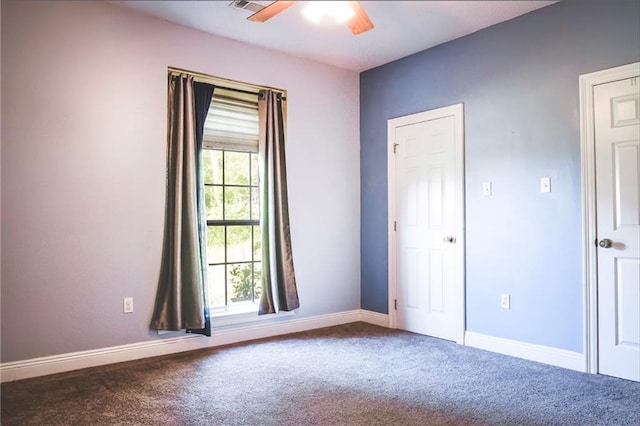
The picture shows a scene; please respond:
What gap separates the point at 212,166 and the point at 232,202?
0.35 metres

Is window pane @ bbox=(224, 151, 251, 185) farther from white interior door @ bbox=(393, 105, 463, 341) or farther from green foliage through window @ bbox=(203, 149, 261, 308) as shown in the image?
white interior door @ bbox=(393, 105, 463, 341)

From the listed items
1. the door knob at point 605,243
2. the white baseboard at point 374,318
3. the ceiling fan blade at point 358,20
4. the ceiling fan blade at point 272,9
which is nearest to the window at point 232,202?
the white baseboard at point 374,318

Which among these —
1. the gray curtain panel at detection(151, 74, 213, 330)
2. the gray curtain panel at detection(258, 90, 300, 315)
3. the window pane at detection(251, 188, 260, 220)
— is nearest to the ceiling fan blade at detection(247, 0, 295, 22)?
the gray curtain panel at detection(151, 74, 213, 330)

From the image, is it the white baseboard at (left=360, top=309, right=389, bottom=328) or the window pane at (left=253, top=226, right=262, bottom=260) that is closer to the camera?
the window pane at (left=253, top=226, right=262, bottom=260)

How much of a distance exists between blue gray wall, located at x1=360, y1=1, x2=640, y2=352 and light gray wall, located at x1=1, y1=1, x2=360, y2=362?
6.34ft

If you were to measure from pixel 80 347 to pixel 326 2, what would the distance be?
267 cm

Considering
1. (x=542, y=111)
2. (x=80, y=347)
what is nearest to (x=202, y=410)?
(x=80, y=347)

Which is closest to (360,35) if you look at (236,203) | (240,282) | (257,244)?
(236,203)

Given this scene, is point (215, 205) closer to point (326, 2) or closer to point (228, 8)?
point (228, 8)

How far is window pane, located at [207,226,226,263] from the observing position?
3791mm

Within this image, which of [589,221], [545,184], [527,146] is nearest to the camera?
[589,221]

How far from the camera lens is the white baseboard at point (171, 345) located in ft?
9.55

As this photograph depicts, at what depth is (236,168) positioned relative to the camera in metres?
3.94

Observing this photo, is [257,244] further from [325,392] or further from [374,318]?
[325,392]
